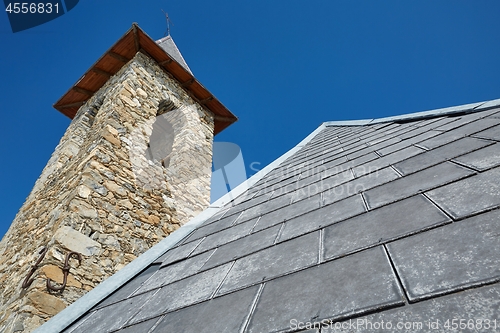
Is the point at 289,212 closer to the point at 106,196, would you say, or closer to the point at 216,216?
the point at 216,216

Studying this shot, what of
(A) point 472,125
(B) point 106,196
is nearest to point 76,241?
(B) point 106,196

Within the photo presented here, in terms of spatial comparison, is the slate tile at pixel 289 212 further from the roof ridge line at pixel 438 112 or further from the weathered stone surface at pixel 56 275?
the weathered stone surface at pixel 56 275

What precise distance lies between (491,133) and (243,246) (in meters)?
1.48

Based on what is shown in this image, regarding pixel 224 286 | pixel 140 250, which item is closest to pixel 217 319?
pixel 224 286

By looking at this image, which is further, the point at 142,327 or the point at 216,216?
the point at 216,216

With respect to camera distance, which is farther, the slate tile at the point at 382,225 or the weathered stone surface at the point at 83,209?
the weathered stone surface at the point at 83,209

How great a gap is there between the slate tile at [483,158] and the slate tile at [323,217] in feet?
1.62

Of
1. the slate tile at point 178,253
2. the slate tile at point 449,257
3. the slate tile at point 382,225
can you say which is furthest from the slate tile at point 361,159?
the slate tile at point 449,257

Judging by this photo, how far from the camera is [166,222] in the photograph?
17.9ft

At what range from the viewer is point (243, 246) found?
1.58 meters

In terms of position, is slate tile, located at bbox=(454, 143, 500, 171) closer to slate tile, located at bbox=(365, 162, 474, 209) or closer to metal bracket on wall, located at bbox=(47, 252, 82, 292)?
slate tile, located at bbox=(365, 162, 474, 209)

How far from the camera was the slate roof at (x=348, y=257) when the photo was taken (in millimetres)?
729

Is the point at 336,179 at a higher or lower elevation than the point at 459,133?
lower

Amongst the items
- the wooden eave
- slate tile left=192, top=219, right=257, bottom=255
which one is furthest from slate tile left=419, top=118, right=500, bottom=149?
the wooden eave
